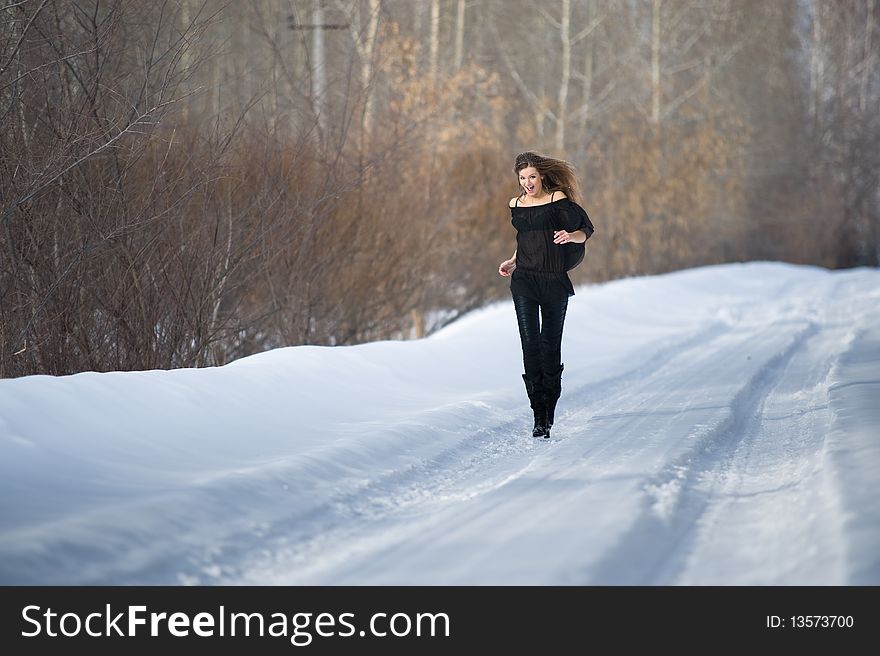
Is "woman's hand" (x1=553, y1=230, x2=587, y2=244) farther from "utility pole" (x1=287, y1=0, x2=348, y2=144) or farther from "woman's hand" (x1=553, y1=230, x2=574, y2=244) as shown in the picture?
"utility pole" (x1=287, y1=0, x2=348, y2=144)

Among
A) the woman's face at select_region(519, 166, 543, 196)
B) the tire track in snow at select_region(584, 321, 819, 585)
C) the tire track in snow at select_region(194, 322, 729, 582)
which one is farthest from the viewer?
the woman's face at select_region(519, 166, 543, 196)

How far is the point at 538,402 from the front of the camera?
23.4 feet

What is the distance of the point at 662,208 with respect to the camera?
99.8 ft

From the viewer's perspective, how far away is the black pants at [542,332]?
717 centimetres

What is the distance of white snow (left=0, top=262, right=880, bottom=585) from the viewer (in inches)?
159

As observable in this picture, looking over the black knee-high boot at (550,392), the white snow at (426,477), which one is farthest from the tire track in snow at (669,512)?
the black knee-high boot at (550,392)

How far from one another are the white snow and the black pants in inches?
20.0

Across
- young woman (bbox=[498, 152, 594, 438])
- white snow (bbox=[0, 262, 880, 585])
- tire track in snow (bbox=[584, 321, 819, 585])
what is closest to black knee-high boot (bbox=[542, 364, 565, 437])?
young woman (bbox=[498, 152, 594, 438])

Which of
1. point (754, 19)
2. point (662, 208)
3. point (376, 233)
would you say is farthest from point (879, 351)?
point (754, 19)

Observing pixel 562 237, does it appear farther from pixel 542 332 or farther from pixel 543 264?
pixel 542 332

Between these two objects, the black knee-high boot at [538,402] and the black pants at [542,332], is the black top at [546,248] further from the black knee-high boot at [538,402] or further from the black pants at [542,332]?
the black knee-high boot at [538,402]

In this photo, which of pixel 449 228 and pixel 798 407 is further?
pixel 449 228

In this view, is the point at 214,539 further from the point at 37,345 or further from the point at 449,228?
the point at 449,228

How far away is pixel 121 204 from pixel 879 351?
26.9ft
